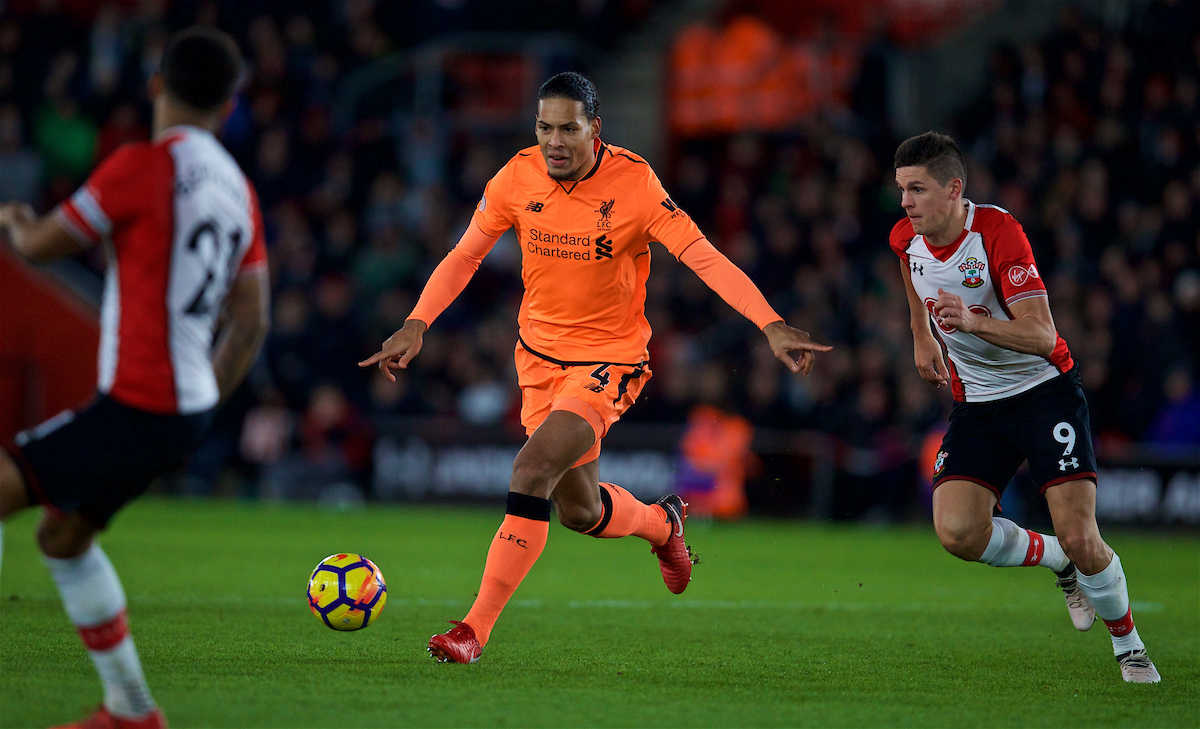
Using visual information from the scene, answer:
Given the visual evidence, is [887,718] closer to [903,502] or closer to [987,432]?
[987,432]

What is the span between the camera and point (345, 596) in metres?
5.96

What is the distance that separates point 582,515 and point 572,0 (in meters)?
15.4

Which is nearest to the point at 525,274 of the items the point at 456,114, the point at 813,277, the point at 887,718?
the point at 887,718

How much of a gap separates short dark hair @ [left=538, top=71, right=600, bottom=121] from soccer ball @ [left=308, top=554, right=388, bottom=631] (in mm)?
2273

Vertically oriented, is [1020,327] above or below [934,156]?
below

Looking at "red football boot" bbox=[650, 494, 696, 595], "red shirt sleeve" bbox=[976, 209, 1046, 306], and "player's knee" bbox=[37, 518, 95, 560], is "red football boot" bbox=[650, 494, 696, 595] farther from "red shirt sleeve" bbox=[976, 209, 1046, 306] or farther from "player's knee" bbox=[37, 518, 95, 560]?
"player's knee" bbox=[37, 518, 95, 560]

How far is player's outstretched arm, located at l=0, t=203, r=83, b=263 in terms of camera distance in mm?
3939

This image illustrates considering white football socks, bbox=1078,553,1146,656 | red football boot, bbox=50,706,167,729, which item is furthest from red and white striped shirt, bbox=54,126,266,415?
white football socks, bbox=1078,553,1146,656

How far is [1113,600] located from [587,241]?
2773 mm

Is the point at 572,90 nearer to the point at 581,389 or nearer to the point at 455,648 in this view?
the point at 581,389

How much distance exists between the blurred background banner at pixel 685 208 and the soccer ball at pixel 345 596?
7.69 meters

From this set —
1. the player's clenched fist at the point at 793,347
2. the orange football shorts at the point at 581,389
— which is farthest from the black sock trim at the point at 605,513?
the player's clenched fist at the point at 793,347

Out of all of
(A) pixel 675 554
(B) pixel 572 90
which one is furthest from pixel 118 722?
(A) pixel 675 554

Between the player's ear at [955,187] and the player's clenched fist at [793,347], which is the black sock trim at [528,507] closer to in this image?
the player's clenched fist at [793,347]
